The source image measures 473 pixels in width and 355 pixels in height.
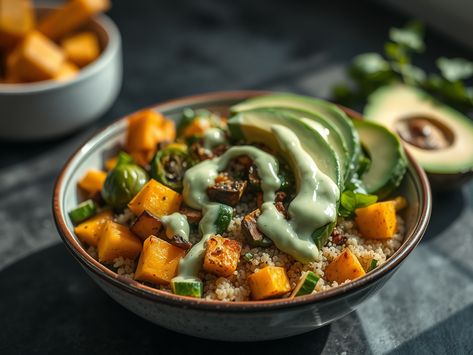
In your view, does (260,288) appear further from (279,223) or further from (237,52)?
(237,52)

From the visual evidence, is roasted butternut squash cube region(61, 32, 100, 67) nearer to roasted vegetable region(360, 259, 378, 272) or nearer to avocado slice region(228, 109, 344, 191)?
avocado slice region(228, 109, 344, 191)

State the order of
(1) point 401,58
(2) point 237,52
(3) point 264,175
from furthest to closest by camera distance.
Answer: (2) point 237,52 < (1) point 401,58 < (3) point 264,175

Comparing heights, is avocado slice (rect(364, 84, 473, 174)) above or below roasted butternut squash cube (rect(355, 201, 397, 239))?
below

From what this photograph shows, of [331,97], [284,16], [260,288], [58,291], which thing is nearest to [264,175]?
[260,288]

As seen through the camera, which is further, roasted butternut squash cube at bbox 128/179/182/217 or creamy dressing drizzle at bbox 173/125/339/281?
roasted butternut squash cube at bbox 128/179/182/217

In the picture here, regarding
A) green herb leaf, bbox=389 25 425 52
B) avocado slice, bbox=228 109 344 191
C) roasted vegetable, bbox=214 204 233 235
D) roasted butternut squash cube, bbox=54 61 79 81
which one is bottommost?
roasted butternut squash cube, bbox=54 61 79 81

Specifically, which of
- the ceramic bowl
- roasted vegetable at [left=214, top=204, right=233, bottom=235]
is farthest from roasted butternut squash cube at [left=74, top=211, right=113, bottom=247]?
roasted vegetable at [left=214, top=204, right=233, bottom=235]
